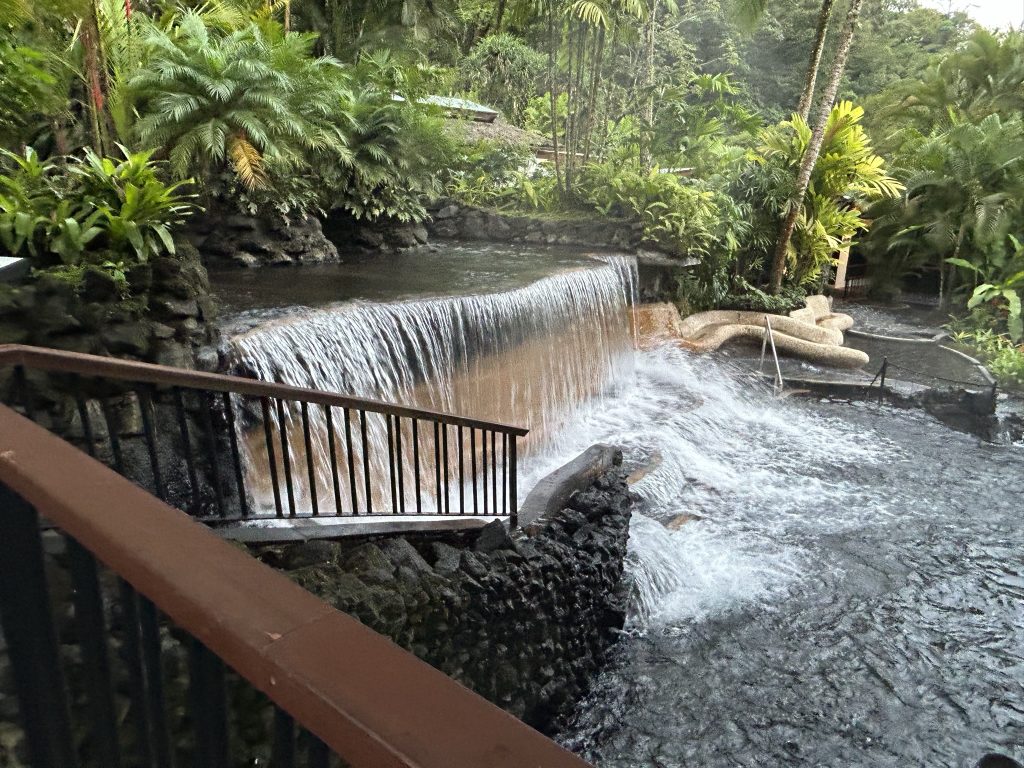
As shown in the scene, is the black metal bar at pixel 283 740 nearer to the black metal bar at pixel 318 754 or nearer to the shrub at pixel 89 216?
the black metal bar at pixel 318 754

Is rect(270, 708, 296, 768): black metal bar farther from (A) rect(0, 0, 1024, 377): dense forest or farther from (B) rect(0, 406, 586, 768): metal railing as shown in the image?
(A) rect(0, 0, 1024, 377): dense forest

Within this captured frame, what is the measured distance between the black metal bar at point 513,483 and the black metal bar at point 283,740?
4306 mm

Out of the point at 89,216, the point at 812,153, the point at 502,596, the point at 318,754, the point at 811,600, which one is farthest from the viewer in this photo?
the point at 812,153

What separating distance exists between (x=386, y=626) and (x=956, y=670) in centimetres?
455

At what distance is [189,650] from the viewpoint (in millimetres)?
853

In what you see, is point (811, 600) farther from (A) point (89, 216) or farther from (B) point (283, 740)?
(A) point (89, 216)

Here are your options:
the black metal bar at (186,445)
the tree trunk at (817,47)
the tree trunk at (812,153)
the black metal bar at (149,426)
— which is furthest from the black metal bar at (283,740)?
the tree trunk at (817,47)

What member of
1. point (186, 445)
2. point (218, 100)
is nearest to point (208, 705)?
point (186, 445)

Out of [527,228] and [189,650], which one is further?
[527,228]

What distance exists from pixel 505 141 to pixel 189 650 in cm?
1742

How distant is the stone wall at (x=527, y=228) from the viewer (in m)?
13.6

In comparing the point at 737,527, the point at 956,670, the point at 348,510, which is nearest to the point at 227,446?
the point at 348,510

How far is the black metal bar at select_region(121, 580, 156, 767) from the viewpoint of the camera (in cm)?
97

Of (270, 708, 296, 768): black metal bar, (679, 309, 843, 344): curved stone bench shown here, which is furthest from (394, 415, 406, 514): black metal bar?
(679, 309, 843, 344): curved stone bench
